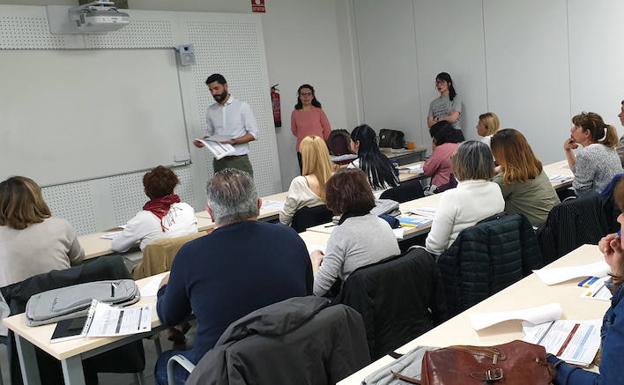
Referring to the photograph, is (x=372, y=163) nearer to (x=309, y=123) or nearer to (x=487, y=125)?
(x=487, y=125)

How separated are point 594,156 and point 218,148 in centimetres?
343

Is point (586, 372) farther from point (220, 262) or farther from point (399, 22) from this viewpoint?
point (399, 22)

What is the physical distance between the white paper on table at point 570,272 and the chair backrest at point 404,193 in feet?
6.77

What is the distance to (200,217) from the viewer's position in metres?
4.64

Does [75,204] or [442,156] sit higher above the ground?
[442,156]

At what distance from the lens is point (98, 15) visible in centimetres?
525

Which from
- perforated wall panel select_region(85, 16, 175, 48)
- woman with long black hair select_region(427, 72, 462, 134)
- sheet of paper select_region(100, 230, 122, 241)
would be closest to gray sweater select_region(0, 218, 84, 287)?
sheet of paper select_region(100, 230, 122, 241)

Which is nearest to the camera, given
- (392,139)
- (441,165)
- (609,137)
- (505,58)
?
(609,137)

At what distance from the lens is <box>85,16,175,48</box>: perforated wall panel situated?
5.74 metres

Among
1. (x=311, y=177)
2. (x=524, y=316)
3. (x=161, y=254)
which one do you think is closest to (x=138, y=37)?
(x=311, y=177)

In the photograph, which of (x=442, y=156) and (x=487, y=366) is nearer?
(x=487, y=366)

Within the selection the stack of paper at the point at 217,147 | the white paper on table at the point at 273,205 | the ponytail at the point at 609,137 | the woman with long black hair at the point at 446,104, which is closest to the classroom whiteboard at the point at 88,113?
the stack of paper at the point at 217,147

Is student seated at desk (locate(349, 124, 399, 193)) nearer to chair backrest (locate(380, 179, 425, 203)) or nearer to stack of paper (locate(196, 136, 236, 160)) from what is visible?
chair backrest (locate(380, 179, 425, 203))

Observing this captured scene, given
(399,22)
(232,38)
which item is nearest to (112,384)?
(232,38)
